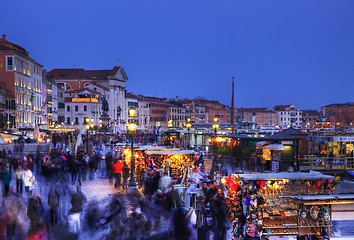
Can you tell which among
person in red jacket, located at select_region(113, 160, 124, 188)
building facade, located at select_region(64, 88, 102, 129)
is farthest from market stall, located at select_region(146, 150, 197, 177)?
building facade, located at select_region(64, 88, 102, 129)

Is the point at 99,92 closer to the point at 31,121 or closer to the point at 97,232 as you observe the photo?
the point at 31,121

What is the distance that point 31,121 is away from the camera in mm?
57906

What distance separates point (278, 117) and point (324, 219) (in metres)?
188

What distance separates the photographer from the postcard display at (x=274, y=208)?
898cm

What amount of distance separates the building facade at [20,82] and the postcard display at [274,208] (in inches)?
1746

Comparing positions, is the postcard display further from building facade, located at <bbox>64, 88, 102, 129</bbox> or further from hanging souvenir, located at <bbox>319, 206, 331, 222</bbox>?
building facade, located at <bbox>64, 88, 102, 129</bbox>

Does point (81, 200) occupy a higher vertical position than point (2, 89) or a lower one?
lower

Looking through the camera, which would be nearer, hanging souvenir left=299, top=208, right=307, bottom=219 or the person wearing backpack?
hanging souvenir left=299, top=208, right=307, bottom=219

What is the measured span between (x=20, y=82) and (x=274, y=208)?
4963 centimetres

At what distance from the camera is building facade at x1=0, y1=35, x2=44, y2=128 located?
5138 centimetres

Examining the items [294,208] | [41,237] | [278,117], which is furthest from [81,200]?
[278,117]

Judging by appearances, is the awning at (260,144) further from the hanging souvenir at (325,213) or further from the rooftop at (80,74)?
the rooftop at (80,74)

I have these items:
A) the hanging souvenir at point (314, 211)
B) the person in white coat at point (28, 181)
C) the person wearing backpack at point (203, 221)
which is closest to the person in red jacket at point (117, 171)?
the person in white coat at point (28, 181)

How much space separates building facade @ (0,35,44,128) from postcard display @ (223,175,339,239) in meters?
44.3
